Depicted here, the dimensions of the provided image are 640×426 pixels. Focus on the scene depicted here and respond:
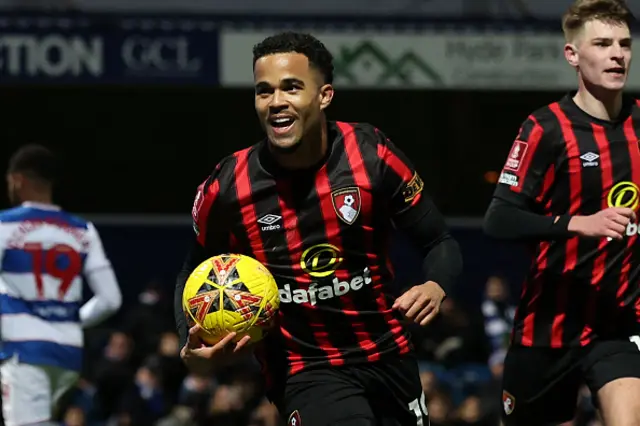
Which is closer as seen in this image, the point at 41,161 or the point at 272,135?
the point at 272,135

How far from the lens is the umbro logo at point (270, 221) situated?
563cm

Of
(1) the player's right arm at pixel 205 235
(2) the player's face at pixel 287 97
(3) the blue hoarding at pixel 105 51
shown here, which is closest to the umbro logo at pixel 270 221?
(1) the player's right arm at pixel 205 235

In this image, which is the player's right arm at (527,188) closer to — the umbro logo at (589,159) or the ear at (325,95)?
the umbro logo at (589,159)

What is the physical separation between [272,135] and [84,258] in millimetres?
2827

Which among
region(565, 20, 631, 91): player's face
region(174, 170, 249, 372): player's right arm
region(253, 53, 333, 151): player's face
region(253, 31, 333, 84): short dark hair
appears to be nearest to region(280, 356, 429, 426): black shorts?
region(174, 170, 249, 372): player's right arm

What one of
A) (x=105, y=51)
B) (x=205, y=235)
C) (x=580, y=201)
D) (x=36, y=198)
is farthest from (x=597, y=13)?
(x=105, y=51)

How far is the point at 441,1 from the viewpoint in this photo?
15.4 m

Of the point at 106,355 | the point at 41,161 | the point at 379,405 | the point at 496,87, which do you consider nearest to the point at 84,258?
the point at 41,161

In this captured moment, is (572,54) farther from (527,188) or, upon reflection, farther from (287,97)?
(287,97)

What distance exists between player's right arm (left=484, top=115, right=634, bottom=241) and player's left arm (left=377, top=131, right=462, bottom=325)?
35 centimetres

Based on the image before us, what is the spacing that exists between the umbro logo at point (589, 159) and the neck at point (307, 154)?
1117 millimetres

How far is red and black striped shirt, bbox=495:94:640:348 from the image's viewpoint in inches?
237

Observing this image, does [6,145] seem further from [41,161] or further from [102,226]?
[41,161]

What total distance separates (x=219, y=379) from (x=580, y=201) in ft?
22.9
